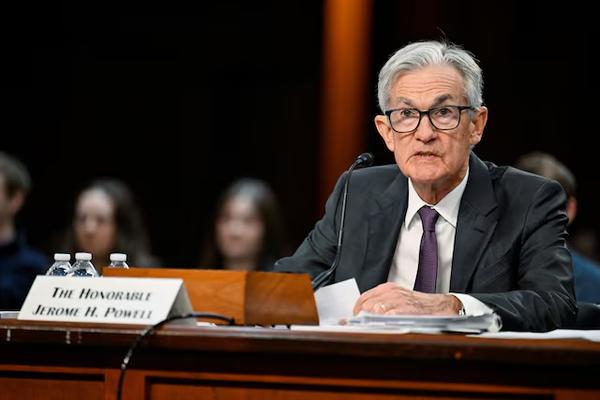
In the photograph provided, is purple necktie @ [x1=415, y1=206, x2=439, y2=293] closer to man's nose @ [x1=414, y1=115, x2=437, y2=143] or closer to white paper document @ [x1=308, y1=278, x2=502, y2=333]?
man's nose @ [x1=414, y1=115, x2=437, y2=143]

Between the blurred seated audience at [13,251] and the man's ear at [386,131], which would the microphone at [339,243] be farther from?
the blurred seated audience at [13,251]

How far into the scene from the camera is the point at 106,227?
16.8 feet

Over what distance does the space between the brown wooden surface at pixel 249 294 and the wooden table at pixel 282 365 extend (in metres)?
0.13

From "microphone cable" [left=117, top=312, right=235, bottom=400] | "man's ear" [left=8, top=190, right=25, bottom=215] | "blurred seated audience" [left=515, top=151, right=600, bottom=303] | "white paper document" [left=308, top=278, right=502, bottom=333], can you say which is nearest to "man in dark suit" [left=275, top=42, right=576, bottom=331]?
"white paper document" [left=308, top=278, right=502, bottom=333]

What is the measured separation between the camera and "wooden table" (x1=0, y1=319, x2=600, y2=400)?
1748mm

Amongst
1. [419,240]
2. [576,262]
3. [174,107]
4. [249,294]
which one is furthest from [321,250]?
[174,107]

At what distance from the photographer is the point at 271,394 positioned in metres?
1.86

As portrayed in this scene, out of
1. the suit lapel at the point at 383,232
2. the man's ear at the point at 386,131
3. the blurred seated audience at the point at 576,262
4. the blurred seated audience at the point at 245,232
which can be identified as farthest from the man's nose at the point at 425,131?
the blurred seated audience at the point at 245,232

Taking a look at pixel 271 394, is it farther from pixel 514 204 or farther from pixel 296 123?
pixel 296 123

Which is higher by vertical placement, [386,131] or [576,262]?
[386,131]

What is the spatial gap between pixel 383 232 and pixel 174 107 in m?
→ 4.05

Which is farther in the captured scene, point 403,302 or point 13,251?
point 13,251

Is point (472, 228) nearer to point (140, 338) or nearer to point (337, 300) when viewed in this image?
point (337, 300)

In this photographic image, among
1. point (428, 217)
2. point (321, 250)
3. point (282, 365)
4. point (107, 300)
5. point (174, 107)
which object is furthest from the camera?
point (174, 107)
